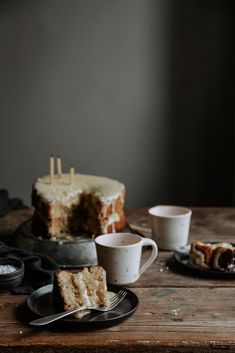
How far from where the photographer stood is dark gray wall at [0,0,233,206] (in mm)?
3029

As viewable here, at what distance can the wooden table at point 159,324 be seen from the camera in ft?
3.56

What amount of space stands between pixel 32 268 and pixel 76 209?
0.33m

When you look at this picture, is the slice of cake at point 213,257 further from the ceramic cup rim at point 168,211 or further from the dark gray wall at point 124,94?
the dark gray wall at point 124,94

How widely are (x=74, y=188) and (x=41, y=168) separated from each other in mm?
1459

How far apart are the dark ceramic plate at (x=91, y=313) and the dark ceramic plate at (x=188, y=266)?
0.78ft

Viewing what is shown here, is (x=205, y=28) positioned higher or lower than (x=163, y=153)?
higher

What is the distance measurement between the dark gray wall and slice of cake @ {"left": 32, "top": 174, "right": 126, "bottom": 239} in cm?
139

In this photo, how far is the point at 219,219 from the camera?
80.6 inches

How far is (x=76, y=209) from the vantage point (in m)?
1.73

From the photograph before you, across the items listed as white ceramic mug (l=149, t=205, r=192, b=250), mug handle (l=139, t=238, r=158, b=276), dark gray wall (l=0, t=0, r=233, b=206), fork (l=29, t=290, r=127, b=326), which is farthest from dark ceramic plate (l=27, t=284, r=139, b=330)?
dark gray wall (l=0, t=0, r=233, b=206)

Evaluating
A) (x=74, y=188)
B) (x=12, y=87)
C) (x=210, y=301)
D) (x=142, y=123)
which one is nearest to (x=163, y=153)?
(x=142, y=123)

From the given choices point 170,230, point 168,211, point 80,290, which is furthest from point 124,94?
point 80,290

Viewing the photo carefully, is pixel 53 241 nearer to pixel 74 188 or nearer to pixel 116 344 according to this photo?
pixel 74 188

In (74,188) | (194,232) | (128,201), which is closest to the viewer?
(74,188)
